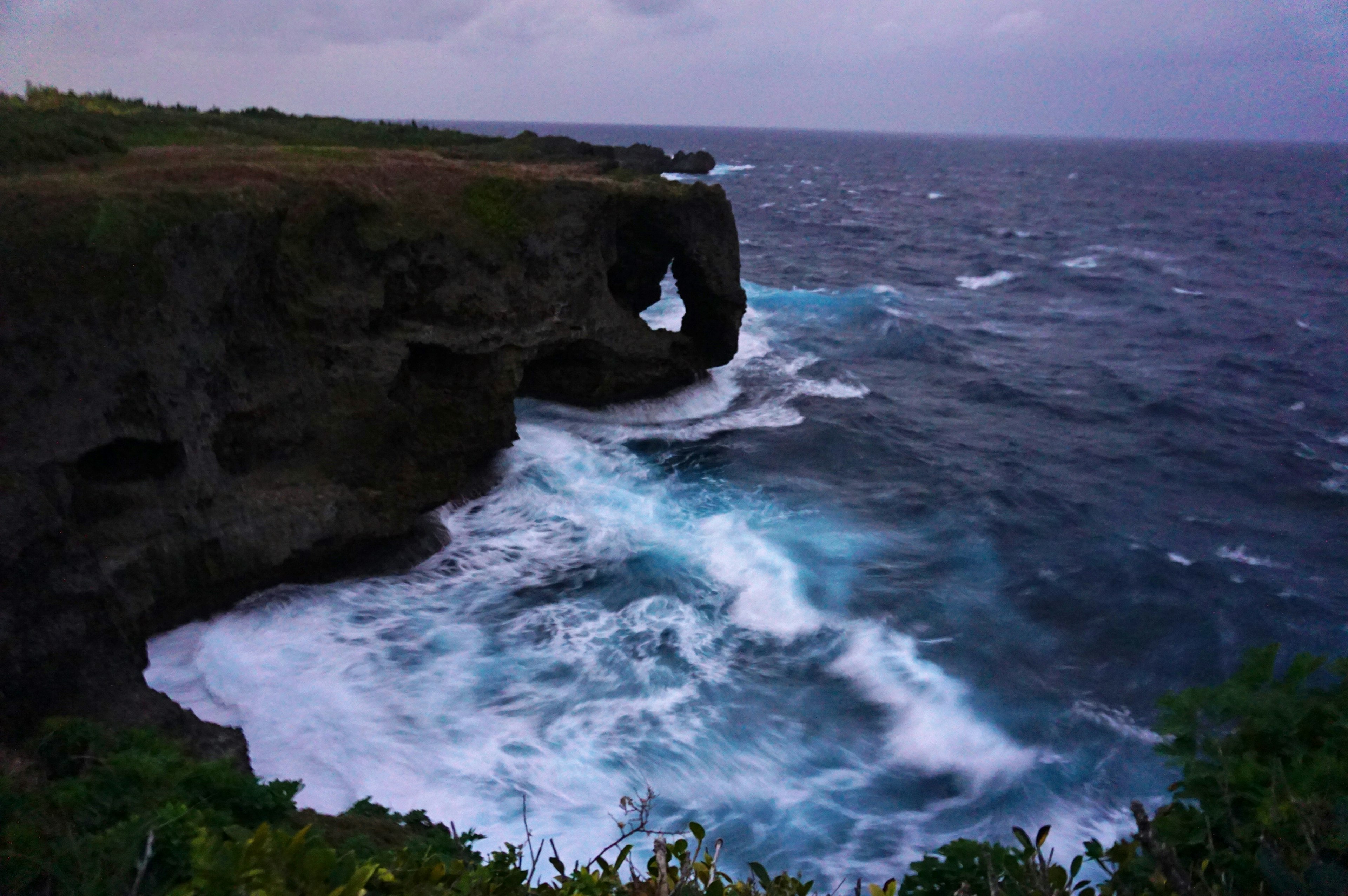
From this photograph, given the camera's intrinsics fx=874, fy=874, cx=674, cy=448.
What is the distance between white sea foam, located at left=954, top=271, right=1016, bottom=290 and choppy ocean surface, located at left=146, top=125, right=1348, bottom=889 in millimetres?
9858

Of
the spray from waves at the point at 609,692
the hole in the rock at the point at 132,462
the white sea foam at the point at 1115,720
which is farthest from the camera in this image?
the hole in the rock at the point at 132,462

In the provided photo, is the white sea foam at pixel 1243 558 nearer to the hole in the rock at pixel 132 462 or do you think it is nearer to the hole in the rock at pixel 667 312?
the hole in the rock at pixel 667 312

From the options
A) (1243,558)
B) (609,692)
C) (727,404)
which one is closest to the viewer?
(609,692)

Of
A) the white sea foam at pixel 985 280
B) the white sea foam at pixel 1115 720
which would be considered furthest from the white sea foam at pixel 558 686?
the white sea foam at pixel 985 280

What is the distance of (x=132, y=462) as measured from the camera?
12.8 metres

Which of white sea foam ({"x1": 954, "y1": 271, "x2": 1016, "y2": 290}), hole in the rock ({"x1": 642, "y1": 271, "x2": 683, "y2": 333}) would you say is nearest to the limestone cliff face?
hole in the rock ({"x1": 642, "y1": 271, "x2": 683, "y2": 333})

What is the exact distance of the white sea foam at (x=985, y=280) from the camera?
4166 centimetres

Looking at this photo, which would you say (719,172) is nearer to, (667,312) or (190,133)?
(667,312)

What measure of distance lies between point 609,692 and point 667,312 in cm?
2218

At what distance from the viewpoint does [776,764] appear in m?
11.3

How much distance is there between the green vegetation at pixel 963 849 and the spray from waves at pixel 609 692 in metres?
5.23

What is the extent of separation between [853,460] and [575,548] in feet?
26.9

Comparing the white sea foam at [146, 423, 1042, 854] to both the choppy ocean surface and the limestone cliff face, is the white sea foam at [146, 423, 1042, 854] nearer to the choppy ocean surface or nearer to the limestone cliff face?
the choppy ocean surface

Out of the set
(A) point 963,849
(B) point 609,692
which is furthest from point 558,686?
(A) point 963,849
